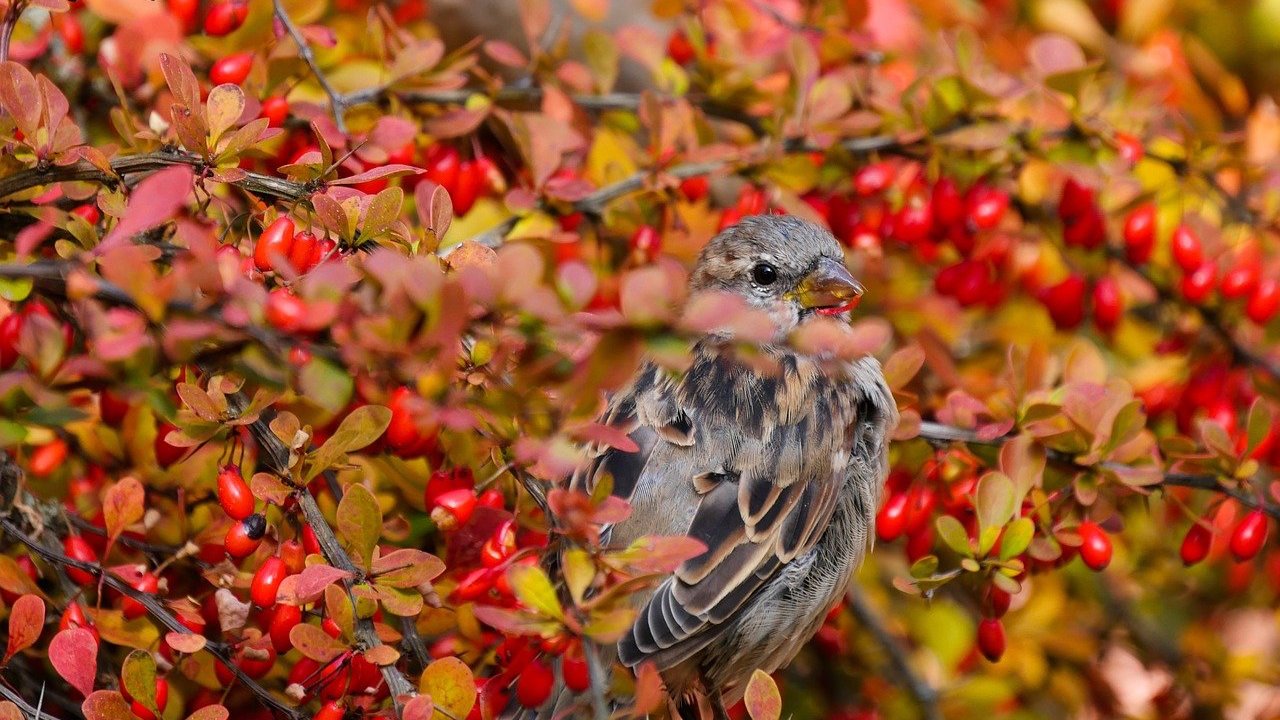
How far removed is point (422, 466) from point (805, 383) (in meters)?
0.87

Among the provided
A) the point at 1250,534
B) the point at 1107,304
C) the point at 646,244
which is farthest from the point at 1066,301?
the point at 646,244

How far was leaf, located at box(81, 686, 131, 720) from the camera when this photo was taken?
5.66ft

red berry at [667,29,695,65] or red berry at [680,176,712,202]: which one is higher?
red berry at [667,29,695,65]

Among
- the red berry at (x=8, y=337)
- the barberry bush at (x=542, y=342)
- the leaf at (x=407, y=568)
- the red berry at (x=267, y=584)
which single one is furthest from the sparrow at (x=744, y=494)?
the red berry at (x=8, y=337)

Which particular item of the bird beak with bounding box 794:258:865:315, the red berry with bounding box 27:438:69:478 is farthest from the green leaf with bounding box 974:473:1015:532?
the red berry with bounding box 27:438:69:478

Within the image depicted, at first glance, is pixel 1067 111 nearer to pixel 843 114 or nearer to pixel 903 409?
pixel 843 114

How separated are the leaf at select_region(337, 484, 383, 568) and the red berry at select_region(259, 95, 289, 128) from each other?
35.0 inches

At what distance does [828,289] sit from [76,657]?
1.72 meters

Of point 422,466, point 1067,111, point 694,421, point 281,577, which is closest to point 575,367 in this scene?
point 281,577

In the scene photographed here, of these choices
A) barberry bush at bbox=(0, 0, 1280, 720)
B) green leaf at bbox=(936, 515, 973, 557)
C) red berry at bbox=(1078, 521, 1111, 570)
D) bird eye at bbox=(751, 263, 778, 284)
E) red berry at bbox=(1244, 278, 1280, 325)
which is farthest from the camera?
bird eye at bbox=(751, 263, 778, 284)

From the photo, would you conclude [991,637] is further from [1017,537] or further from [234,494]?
[234,494]

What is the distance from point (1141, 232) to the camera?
2912 mm

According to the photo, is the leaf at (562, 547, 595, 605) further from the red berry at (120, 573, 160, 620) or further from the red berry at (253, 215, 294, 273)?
the red berry at (120, 573, 160, 620)

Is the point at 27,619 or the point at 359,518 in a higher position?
the point at 359,518
